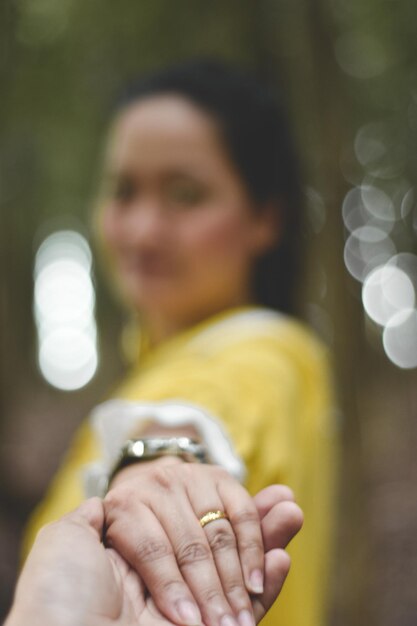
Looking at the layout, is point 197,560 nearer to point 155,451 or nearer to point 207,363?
point 155,451

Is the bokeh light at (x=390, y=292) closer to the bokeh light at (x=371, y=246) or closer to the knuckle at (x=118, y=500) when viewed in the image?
the bokeh light at (x=371, y=246)

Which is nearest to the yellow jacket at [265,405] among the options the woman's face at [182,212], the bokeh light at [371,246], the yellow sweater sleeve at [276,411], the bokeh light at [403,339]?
the yellow sweater sleeve at [276,411]

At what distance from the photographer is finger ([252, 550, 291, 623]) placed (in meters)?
0.80

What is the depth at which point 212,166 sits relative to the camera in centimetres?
158

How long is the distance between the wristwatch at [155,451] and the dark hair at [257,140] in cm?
81

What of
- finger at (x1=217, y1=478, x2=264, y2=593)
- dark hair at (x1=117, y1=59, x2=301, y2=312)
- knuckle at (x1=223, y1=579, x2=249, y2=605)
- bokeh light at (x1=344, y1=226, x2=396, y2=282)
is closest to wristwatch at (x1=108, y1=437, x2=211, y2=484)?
finger at (x1=217, y1=478, x2=264, y2=593)

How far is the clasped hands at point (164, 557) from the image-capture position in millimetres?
711

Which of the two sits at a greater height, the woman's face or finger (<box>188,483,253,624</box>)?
the woman's face

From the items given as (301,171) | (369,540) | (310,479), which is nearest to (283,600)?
(310,479)

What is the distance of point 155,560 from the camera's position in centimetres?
77

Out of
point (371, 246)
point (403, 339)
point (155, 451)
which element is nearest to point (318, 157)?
point (155, 451)

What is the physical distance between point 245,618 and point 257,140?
122 cm

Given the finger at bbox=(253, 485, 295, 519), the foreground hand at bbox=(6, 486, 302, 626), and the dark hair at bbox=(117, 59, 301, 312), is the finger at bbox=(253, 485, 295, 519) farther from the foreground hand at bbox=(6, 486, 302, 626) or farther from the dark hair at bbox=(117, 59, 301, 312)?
the dark hair at bbox=(117, 59, 301, 312)

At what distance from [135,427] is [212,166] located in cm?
72
